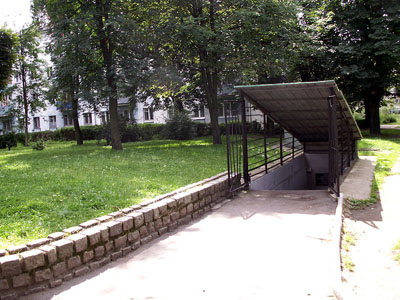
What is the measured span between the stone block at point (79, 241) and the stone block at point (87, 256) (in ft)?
0.25

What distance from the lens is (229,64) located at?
18.5 m

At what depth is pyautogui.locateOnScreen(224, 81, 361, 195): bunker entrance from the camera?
28.2 ft

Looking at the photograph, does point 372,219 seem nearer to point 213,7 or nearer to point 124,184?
point 124,184

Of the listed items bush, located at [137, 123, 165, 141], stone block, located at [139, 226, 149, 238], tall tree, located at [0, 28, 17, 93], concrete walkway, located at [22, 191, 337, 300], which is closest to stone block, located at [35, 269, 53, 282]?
concrete walkway, located at [22, 191, 337, 300]

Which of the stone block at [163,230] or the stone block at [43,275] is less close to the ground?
the stone block at [43,275]

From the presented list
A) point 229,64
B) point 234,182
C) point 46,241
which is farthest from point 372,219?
point 229,64

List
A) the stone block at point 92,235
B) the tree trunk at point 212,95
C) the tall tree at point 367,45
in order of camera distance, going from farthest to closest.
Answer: the tall tree at point 367,45 → the tree trunk at point 212,95 → the stone block at point 92,235

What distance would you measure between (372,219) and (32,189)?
6485 millimetres

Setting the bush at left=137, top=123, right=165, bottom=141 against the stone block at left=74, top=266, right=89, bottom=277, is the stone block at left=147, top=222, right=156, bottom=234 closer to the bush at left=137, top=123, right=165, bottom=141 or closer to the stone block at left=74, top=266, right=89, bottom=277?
the stone block at left=74, top=266, right=89, bottom=277

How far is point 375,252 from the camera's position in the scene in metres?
5.38

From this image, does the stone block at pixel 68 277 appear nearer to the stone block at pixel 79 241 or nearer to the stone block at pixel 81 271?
the stone block at pixel 81 271

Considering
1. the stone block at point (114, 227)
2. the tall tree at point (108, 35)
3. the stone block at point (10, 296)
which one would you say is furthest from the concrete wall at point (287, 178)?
the tall tree at point (108, 35)

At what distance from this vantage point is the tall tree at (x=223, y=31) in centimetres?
1761

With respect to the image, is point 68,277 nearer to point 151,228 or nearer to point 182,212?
point 151,228
